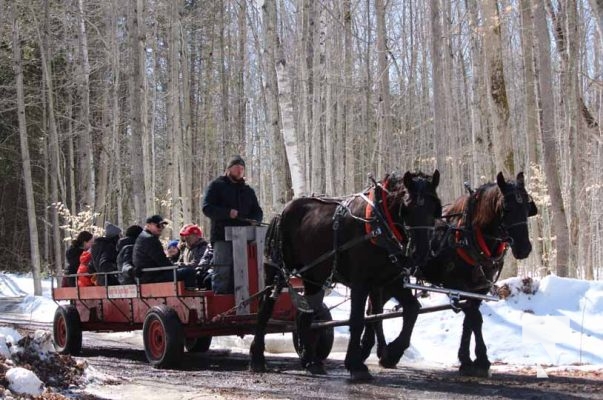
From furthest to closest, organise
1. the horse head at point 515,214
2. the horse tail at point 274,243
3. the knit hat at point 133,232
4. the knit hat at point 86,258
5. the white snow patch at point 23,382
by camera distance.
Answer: the knit hat at point 86,258 < the knit hat at point 133,232 < the horse tail at point 274,243 < the horse head at point 515,214 < the white snow patch at point 23,382

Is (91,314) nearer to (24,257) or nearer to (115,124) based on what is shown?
(115,124)

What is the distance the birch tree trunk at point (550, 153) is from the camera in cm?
1365

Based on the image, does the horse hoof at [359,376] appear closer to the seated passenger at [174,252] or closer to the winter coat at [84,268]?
the seated passenger at [174,252]

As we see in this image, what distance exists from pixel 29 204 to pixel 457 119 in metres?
16.4

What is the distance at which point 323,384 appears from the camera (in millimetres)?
7484

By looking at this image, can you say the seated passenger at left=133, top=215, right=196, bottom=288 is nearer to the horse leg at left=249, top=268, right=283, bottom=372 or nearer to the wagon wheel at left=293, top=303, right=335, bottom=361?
the horse leg at left=249, top=268, right=283, bottom=372

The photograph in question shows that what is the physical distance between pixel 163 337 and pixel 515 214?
14.2 ft

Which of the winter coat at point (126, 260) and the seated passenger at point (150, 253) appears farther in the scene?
the winter coat at point (126, 260)

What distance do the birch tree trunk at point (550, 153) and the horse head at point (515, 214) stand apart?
21.2 feet

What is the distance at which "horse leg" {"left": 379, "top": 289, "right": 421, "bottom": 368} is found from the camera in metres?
7.36

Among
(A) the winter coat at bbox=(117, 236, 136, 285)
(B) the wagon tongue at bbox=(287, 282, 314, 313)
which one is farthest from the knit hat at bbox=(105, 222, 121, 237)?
(B) the wagon tongue at bbox=(287, 282, 314, 313)

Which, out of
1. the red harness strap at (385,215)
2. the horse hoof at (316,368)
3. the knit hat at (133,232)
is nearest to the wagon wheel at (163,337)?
the horse hoof at (316,368)

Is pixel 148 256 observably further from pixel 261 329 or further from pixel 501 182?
pixel 501 182

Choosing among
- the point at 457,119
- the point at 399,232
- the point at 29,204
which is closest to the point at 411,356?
the point at 399,232
